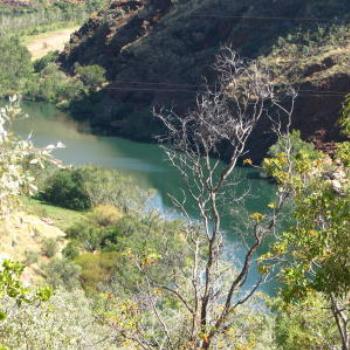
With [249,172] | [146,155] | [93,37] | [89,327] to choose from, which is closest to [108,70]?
[93,37]

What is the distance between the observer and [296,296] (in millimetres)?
8094

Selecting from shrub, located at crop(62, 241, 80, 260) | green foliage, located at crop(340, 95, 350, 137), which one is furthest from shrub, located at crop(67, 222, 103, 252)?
green foliage, located at crop(340, 95, 350, 137)

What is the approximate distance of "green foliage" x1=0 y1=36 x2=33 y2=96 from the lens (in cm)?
11562

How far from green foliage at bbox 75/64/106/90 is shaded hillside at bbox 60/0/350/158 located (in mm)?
2056

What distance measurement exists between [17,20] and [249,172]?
129546 mm

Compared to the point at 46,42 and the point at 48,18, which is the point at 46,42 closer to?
the point at 46,42

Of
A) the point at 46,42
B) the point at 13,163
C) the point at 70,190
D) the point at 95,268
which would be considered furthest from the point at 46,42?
the point at 13,163

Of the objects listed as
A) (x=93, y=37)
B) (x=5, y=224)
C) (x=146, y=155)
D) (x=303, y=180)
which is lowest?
(x=146, y=155)

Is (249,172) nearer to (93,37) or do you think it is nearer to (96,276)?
(96,276)

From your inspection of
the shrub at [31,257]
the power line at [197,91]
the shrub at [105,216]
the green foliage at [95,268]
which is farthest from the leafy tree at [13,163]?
the power line at [197,91]

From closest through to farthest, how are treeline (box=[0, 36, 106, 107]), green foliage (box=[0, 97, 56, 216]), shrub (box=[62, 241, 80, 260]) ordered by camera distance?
green foliage (box=[0, 97, 56, 216])
shrub (box=[62, 241, 80, 260])
treeline (box=[0, 36, 106, 107])

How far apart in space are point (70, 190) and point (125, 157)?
1831 centimetres

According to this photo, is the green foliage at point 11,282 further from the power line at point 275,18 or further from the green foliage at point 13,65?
the green foliage at point 13,65

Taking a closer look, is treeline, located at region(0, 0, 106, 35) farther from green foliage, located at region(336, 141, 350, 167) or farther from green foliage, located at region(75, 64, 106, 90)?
green foliage, located at region(336, 141, 350, 167)
